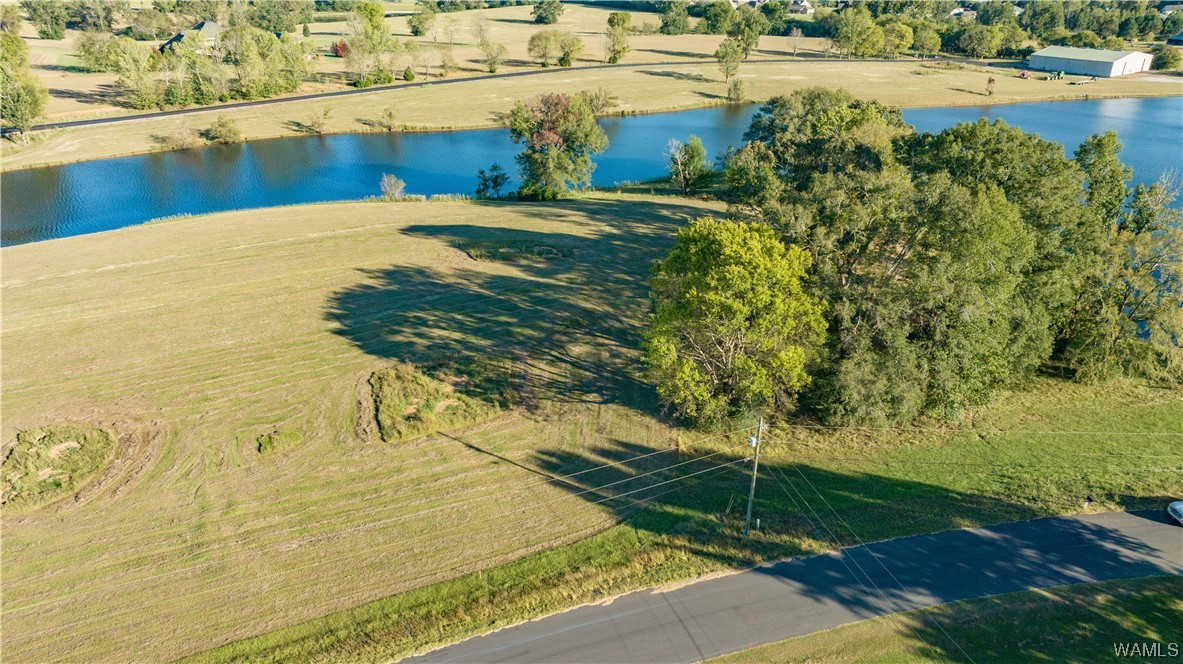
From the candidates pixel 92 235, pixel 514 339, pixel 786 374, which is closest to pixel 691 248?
pixel 786 374

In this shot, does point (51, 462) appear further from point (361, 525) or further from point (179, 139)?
point (179, 139)

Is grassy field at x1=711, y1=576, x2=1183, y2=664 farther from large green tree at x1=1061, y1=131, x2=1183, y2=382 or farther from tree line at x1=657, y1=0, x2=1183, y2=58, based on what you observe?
tree line at x1=657, y1=0, x2=1183, y2=58

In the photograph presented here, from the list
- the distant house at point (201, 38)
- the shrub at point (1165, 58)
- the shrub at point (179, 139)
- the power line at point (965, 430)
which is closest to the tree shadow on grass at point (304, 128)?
the shrub at point (179, 139)

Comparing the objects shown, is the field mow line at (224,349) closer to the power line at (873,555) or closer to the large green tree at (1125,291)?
the power line at (873,555)

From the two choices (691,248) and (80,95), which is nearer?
(691,248)

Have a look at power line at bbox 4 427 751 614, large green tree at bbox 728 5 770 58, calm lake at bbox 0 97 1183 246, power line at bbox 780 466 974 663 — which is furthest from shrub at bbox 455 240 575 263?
large green tree at bbox 728 5 770 58

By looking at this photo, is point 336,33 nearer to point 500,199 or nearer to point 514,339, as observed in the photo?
point 500,199
